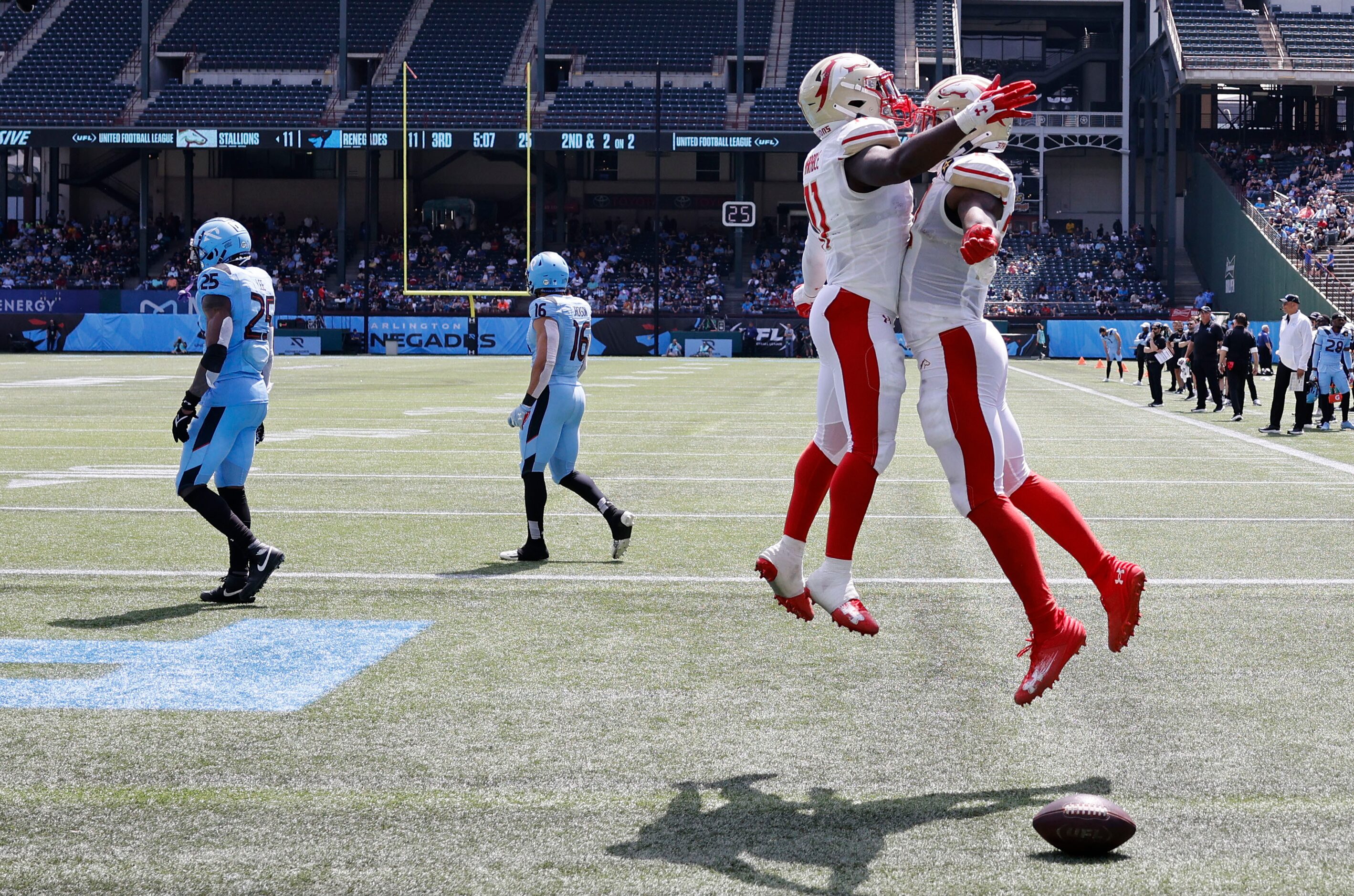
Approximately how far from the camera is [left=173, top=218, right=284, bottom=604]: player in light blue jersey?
655 centimetres

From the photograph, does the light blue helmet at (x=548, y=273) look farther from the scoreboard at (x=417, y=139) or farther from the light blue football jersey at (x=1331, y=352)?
the scoreboard at (x=417, y=139)

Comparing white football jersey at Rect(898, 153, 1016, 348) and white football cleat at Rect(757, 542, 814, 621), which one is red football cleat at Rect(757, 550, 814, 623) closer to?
white football cleat at Rect(757, 542, 814, 621)

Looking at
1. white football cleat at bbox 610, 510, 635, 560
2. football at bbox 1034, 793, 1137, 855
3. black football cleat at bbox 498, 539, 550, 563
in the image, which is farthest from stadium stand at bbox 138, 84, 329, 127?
football at bbox 1034, 793, 1137, 855

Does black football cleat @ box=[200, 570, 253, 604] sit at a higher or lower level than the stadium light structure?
lower

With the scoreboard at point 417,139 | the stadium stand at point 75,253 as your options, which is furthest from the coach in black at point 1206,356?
the stadium stand at point 75,253

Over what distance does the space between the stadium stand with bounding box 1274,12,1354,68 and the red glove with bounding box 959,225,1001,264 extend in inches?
1955

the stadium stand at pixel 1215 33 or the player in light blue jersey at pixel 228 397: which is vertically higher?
the stadium stand at pixel 1215 33

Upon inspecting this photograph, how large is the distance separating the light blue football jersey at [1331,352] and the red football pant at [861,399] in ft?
49.3

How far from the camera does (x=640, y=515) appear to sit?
9555 mm

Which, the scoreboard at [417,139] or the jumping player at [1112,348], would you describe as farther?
the scoreboard at [417,139]

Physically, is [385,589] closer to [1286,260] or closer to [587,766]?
[587,766]

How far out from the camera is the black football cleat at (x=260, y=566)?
6.46 m

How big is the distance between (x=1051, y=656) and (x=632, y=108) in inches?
1865

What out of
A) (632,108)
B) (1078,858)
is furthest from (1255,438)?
(632,108)
